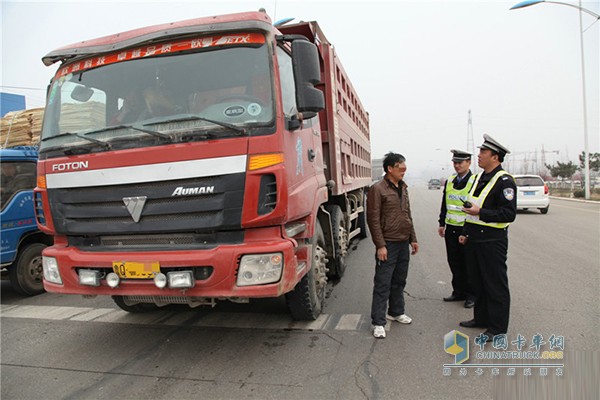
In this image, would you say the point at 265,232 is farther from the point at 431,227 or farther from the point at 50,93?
the point at 431,227

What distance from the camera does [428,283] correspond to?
5.39 metres

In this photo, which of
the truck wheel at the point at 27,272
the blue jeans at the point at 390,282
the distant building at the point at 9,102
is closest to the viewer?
the blue jeans at the point at 390,282

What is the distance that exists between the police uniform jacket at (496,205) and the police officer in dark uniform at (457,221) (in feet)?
2.55

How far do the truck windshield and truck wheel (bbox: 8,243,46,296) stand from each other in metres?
3.09

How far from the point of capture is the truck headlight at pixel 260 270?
2883mm

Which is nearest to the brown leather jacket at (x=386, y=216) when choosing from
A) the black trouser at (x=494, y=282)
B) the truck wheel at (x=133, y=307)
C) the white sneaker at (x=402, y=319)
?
the black trouser at (x=494, y=282)

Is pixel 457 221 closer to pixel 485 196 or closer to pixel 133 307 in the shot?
pixel 485 196

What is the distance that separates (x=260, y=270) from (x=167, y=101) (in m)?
1.60

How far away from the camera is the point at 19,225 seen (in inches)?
218

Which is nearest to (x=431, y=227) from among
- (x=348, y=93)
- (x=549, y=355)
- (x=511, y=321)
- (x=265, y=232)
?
(x=348, y=93)

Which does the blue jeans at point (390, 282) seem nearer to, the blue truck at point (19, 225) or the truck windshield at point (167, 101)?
the truck windshield at point (167, 101)

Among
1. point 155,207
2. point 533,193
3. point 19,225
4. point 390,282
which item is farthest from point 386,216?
point 533,193

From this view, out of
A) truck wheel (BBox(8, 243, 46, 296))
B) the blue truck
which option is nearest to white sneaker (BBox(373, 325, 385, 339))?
truck wheel (BBox(8, 243, 46, 296))

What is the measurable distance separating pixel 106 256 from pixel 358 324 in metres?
2.48
